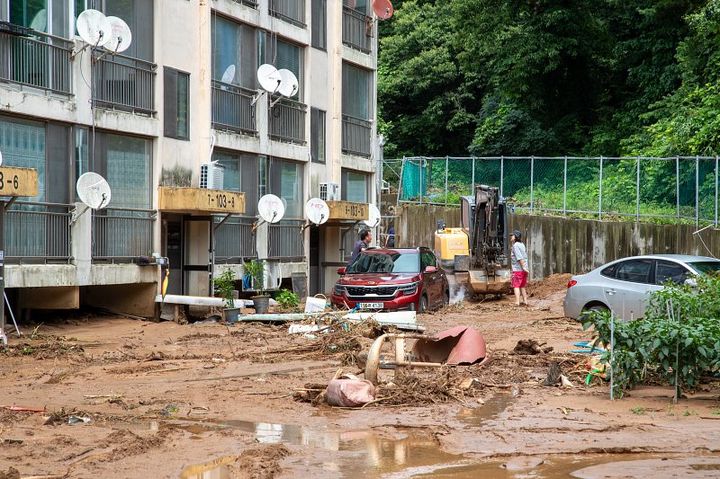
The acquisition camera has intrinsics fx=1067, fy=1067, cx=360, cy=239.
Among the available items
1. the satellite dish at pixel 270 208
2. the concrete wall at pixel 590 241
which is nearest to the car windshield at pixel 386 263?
the satellite dish at pixel 270 208

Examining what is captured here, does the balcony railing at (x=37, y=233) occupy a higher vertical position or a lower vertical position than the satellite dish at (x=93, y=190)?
lower

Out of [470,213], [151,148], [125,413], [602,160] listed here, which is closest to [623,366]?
[125,413]

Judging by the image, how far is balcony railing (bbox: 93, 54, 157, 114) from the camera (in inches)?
867

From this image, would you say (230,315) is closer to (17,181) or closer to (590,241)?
(17,181)

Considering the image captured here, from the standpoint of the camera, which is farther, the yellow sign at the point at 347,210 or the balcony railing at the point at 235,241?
the yellow sign at the point at 347,210

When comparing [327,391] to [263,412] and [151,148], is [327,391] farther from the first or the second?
[151,148]

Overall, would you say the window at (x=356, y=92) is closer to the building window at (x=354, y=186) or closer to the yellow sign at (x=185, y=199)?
the building window at (x=354, y=186)

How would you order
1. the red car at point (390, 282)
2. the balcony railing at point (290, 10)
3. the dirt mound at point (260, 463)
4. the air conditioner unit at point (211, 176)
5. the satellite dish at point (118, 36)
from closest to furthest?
the dirt mound at point (260, 463), the satellite dish at point (118, 36), the red car at point (390, 282), the air conditioner unit at point (211, 176), the balcony railing at point (290, 10)

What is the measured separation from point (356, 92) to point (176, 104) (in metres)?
10.6

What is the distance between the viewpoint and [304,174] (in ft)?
102

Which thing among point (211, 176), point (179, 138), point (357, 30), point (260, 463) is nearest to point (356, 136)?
point (357, 30)

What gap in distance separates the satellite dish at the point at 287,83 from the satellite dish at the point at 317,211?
3.26 meters

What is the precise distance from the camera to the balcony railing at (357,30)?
33.4 meters

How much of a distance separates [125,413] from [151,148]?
1317 centimetres
